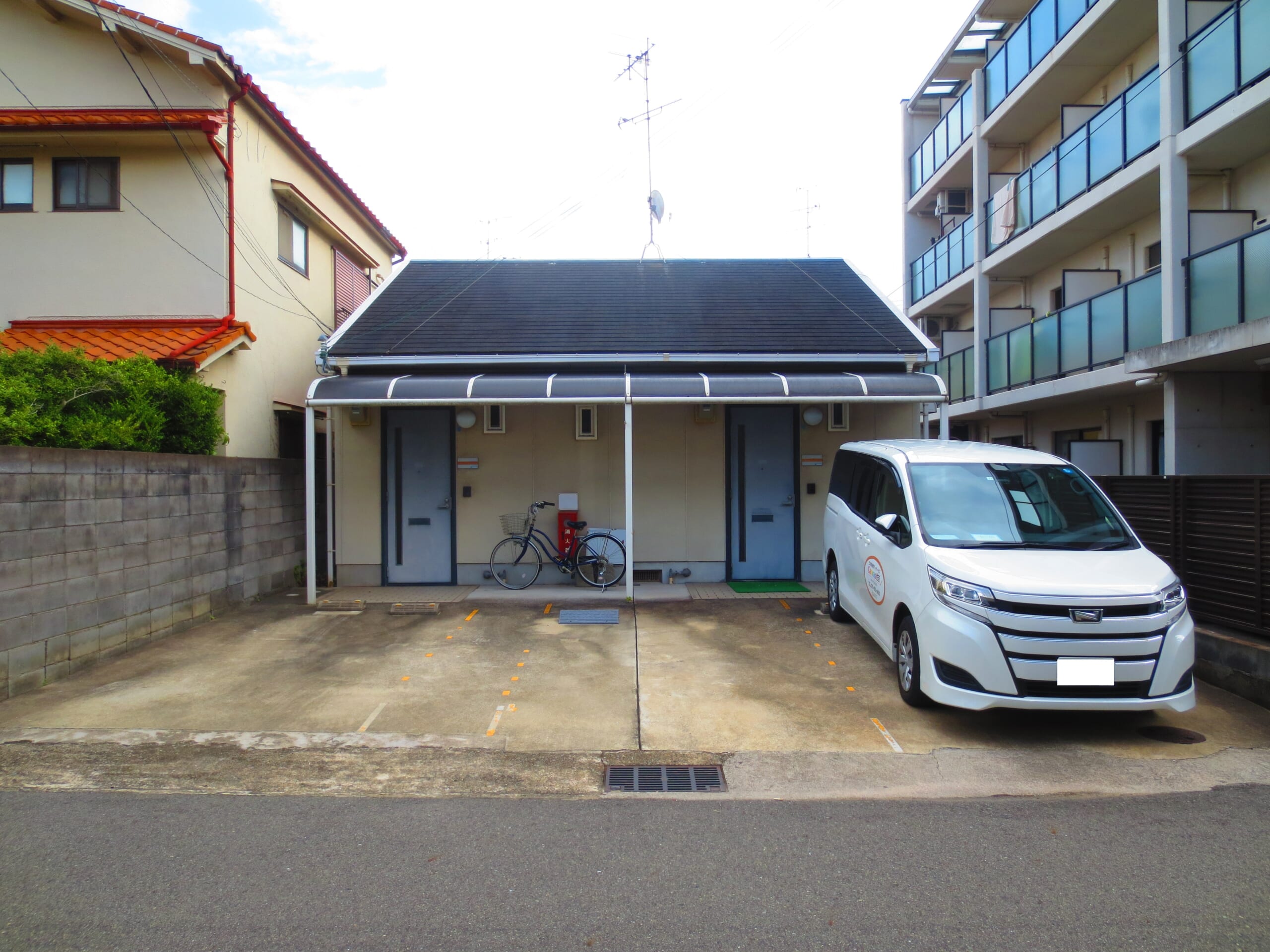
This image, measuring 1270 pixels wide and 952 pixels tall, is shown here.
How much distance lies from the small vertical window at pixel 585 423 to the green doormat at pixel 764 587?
2681 millimetres

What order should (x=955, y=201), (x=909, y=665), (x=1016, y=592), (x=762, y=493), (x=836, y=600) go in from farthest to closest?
(x=955, y=201) < (x=762, y=493) < (x=836, y=600) < (x=909, y=665) < (x=1016, y=592)

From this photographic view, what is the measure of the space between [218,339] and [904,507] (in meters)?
7.60

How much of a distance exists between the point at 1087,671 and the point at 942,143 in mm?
16262

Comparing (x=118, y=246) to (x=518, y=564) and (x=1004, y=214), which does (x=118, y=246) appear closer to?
(x=518, y=564)

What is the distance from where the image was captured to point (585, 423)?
9477mm

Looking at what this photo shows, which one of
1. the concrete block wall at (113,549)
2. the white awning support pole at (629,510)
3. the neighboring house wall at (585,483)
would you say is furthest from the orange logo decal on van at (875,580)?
the concrete block wall at (113,549)

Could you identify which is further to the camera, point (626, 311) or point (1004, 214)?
point (1004, 214)

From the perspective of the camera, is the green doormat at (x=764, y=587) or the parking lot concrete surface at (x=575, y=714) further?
the green doormat at (x=764, y=587)

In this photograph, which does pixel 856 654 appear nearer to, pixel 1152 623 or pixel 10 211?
pixel 1152 623

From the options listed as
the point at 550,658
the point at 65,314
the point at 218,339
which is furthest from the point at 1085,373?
the point at 65,314

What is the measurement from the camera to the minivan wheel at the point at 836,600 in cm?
731

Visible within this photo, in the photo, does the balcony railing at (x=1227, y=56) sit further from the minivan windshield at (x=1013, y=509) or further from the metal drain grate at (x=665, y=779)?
the metal drain grate at (x=665, y=779)

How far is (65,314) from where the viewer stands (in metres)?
9.25

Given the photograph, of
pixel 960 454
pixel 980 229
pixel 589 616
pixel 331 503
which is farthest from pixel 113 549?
pixel 980 229
